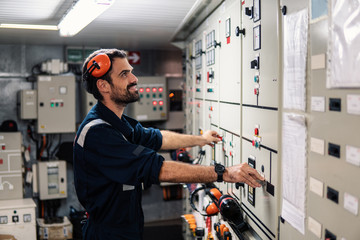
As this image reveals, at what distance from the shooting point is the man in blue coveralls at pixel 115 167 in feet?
7.38

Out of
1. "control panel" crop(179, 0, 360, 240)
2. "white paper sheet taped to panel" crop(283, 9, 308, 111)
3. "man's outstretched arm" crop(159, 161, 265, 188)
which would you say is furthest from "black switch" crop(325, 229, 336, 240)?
"white paper sheet taped to panel" crop(283, 9, 308, 111)

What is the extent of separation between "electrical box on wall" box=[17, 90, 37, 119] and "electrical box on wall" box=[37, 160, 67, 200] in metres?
0.89

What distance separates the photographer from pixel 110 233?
8.46ft

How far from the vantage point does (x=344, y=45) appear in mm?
1622

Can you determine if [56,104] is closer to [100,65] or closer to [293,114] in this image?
[100,65]

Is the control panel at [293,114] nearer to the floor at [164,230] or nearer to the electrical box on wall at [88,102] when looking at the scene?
the floor at [164,230]

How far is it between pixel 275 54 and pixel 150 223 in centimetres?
589

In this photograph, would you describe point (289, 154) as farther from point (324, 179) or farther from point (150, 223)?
point (150, 223)

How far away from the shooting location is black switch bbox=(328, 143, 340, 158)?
5.57 feet

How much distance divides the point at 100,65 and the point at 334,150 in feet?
5.49

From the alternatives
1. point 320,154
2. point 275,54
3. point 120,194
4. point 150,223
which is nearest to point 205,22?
point 275,54

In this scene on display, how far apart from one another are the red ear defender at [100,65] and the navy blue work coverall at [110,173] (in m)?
0.23

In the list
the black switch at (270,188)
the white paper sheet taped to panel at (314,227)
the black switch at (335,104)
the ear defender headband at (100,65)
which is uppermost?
the ear defender headband at (100,65)

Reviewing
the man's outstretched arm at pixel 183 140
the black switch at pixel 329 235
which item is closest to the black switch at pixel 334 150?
the black switch at pixel 329 235
